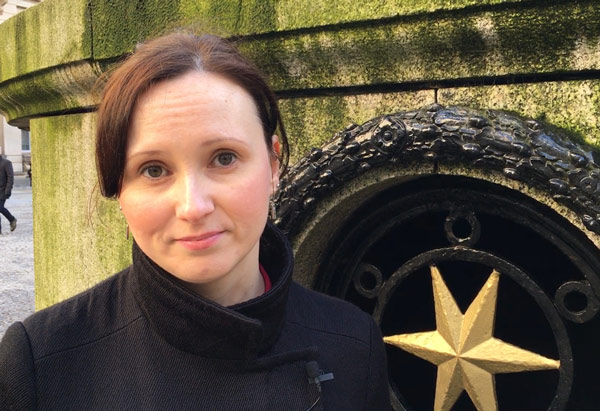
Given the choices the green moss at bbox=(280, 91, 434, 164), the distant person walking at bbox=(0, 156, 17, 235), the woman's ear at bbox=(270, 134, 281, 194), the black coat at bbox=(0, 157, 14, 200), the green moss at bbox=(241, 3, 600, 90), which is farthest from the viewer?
the black coat at bbox=(0, 157, 14, 200)

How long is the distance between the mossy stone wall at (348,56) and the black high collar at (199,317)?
0.50 metres

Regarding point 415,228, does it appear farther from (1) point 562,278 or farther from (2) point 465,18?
(2) point 465,18

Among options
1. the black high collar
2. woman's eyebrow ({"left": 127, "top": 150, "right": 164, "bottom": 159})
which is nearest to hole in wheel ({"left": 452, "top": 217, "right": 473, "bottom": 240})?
the black high collar

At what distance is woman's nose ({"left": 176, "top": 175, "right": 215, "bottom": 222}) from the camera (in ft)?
3.98

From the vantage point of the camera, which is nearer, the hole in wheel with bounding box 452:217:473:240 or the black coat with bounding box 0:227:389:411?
the black coat with bounding box 0:227:389:411

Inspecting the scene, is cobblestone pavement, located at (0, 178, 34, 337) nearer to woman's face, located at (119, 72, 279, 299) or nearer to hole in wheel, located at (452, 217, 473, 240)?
hole in wheel, located at (452, 217, 473, 240)

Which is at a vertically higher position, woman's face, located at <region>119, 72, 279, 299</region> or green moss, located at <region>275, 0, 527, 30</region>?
green moss, located at <region>275, 0, 527, 30</region>

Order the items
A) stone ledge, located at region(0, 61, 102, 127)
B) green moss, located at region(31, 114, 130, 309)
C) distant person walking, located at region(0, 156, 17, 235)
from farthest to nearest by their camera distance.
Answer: distant person walking, located at region(0, 156, 17, 235)
green moss, located at region(31, 114, 130, 309)
stone ledge, located at region(0, 61, 102, 127)

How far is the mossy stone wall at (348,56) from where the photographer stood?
1814 millimetres

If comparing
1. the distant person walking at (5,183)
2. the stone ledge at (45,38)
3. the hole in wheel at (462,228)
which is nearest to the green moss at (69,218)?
the stone ledge at (45,38)

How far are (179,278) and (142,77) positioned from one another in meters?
0.41

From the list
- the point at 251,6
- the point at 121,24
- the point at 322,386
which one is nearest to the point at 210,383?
the point at 322,386

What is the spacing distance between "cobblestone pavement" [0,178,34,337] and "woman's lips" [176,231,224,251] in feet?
14.4

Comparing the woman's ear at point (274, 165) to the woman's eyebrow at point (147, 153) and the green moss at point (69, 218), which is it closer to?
the woman's eyebrow at point (147, 153)
